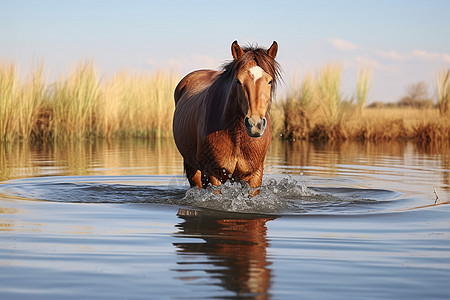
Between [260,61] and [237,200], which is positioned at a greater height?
[260,61]

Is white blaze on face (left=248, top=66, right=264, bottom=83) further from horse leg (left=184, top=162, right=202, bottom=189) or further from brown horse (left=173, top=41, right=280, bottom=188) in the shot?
horse leg (left=184, top=162, right=202, bottom=189)

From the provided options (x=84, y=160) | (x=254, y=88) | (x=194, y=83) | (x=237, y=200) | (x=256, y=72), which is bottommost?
(x=237, y=200)

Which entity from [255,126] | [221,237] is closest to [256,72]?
[255,126]

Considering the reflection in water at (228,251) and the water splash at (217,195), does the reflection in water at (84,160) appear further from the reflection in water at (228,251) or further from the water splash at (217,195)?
the reflection in water at (228,251)

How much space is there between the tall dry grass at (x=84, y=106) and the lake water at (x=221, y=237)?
6697 mm

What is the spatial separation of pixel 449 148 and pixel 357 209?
32.3 feet

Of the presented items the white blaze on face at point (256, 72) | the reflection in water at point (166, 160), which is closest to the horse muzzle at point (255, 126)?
the white blaze on face at point (256, 72)

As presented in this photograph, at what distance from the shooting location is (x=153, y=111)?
1867cm

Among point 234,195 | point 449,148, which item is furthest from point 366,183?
point 449,148

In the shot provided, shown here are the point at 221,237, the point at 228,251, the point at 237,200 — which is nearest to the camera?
the point at 228,251

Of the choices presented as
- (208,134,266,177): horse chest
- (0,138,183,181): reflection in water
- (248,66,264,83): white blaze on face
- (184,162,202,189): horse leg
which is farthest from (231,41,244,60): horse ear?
(0,138,183,181): reflection in water

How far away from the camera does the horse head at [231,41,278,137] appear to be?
15.7ft

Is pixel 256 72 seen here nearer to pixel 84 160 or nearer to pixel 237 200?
pixel 237 200

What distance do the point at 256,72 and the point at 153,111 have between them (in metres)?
14.0
